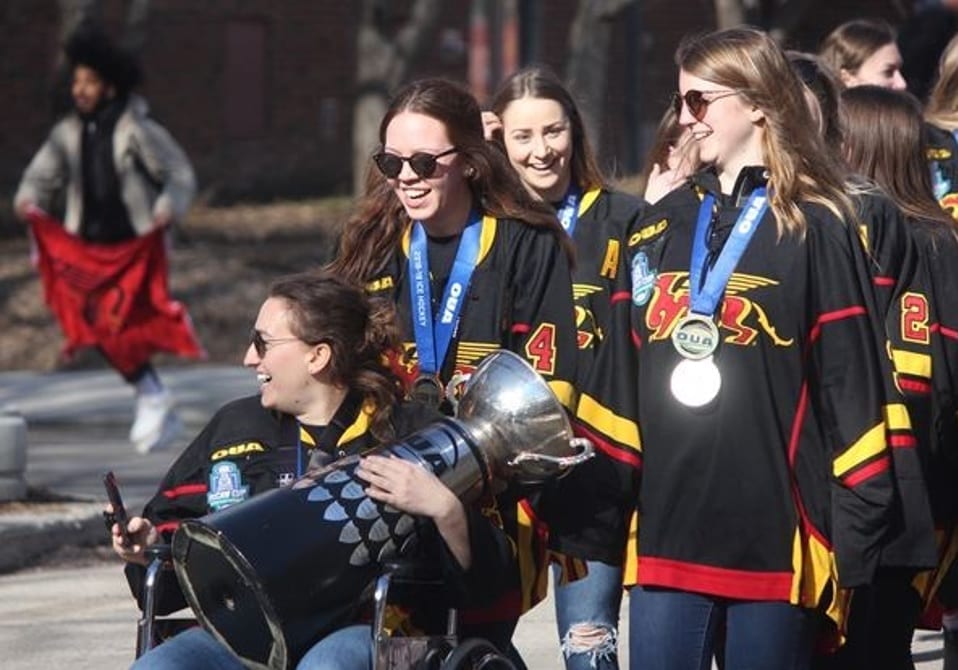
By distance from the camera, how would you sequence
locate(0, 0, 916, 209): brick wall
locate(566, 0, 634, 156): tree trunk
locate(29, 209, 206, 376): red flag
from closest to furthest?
locate(29, 209, 206, 376): red flag < locate(566, 0, 634, 156): tree trunk < locate(0, 0, 916, 209): brick wall

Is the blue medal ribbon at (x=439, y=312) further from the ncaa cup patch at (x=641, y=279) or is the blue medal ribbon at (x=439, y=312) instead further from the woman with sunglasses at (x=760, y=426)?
the woman with sunglasses at (x=760, y=426)

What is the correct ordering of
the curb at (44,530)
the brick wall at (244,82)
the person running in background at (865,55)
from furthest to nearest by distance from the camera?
the brick wall at (244,82), the curb at (44,530), the person running in background at (865,55)

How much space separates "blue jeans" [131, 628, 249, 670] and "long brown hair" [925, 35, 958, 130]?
125 inches

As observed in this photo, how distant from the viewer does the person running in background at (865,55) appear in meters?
8.20

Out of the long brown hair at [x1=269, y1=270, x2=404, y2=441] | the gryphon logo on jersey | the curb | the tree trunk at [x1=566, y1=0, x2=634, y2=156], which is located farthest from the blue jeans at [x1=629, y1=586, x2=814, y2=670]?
the tree trunk at [x1=566, y1=0, x2=634, y2=156]

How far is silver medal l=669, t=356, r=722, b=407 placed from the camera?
15.5 feet

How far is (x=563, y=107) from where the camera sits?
268 inches

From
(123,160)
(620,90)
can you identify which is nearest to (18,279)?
(123,160)

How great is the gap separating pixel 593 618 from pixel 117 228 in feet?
24.3

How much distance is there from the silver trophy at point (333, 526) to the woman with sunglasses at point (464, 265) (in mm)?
262

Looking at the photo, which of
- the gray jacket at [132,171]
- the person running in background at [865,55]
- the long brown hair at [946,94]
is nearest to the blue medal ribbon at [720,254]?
the long brown hair at [946,94]

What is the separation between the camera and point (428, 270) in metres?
5.51

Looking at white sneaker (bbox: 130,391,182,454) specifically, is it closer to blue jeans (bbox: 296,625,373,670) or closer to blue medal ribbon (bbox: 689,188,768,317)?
blue jeans (bbox: 296,625,373,670)

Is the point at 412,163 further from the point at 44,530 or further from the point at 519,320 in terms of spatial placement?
the point at 44,530
